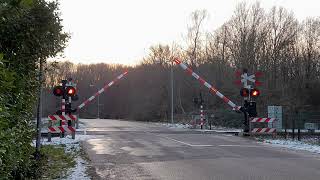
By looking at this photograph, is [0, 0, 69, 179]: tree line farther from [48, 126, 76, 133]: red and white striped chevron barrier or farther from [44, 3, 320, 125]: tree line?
[44, 3, 320, 125]: tree line

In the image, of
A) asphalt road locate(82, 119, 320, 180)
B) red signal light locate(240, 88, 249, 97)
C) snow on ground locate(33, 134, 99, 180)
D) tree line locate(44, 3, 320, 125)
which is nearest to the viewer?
snow on ground locate(33, 134, 99, 180)

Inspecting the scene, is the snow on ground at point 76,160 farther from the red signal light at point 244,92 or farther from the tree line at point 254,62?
the tree line at point 254,62

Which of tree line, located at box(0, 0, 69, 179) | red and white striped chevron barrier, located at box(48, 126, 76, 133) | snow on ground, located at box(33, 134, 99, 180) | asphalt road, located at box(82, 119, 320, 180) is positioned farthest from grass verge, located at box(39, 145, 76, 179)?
red and white striped chevron barrier, located at box(48, 126, 76, 133)

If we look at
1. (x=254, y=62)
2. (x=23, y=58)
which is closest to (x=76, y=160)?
(x=23, y=58)

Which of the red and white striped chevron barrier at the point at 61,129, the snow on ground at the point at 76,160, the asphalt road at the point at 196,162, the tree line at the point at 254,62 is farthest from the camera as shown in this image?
the tree line at the point at 254,62

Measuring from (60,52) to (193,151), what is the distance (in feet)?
28.9

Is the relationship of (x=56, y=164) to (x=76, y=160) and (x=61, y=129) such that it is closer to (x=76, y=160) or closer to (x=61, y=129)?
(x=76, y=160)

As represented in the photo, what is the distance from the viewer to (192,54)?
68.3 m

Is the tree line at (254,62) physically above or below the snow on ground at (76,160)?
above

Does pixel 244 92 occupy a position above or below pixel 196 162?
above

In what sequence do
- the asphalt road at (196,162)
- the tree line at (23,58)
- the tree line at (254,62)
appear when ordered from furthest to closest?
the tree line at (254,62) → the asphalt road at (196,162) → the tree line at (23,58)

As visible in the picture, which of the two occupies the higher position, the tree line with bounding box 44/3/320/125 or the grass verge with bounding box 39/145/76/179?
the tree line with bounding box 44/3/320/125

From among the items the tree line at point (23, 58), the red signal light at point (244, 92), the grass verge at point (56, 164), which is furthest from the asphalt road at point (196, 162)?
the red signal light at point (244, 92)

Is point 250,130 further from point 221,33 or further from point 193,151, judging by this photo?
point 221,33
